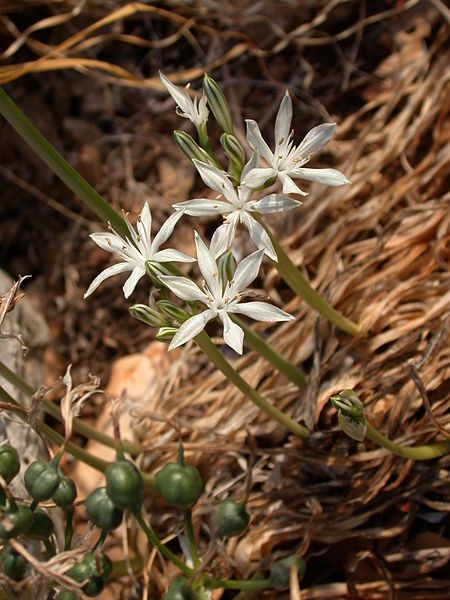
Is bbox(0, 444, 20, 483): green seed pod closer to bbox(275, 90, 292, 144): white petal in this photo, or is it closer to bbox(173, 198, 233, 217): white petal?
bbox(173, 198, 233, 217): white petal

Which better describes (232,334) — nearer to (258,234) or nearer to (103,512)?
(258,234)

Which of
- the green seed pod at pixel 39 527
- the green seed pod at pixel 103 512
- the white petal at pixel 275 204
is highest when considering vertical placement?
the white petal at pixel 275 204

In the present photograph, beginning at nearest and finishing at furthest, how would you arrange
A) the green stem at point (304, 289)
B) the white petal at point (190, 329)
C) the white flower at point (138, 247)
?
the white petal at point (190, 329) < the white flower at point (138, 247) < the green stem at point (304, 289)

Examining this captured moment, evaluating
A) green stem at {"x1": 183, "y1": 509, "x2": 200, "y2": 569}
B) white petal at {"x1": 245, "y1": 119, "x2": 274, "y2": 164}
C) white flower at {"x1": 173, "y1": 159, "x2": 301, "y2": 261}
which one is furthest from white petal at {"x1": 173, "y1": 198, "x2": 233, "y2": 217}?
green stem at {"x1": 183, "y1": 509, "x2": 200, "y2": 569}

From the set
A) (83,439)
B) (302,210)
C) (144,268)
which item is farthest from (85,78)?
(144,268)

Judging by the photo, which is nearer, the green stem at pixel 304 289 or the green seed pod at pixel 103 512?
the green seed pod at pixel 103 512

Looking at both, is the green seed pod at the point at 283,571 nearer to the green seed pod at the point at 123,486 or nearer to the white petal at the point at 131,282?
the green seed pod at the point at 123,486

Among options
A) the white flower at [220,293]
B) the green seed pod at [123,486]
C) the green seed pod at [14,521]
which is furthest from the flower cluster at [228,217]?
the green seed pod at [14,521]

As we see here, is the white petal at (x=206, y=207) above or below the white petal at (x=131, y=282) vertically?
above

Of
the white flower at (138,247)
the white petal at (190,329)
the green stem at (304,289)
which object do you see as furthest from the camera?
the green stem at (304,289)
